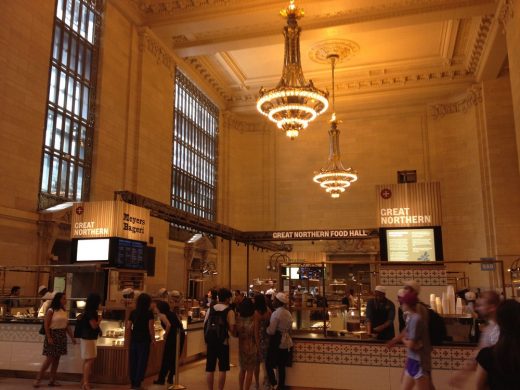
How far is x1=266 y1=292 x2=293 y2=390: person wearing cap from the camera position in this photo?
661 cm

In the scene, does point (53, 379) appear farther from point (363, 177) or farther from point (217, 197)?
point (363, 177)

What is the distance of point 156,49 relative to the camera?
16484 mm

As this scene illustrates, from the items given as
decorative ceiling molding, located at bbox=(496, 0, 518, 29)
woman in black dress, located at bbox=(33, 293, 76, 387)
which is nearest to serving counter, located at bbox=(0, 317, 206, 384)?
woman in black dress, located at bbox=(33, 293, 76, 387)

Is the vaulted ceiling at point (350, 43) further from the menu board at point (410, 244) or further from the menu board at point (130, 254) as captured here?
the menu board at point (130, 254)

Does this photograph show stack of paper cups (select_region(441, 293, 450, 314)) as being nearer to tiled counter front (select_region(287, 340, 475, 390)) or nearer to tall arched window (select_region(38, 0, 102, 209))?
tiled counter front (select_region(287, 340, 475, 390))

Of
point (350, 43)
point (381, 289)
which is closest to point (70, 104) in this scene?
point (381, 289)

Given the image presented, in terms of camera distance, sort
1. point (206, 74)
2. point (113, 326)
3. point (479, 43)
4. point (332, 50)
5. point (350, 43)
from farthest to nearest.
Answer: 1. point (206, 74)
2. point (332, 50)
3. point (350, 43)
4. point (479, 43)
5. point (113, 326)

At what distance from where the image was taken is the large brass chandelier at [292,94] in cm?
1034

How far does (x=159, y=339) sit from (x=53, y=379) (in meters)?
1.86

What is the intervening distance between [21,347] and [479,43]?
16.7 metres

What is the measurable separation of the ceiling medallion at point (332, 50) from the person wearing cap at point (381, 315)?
41.2ft

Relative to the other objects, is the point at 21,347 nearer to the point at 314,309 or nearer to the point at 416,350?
the point at 314,309

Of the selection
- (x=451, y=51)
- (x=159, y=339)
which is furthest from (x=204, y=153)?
(x=159, y=339)

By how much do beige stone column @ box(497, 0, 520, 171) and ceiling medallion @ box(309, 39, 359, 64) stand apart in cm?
546
